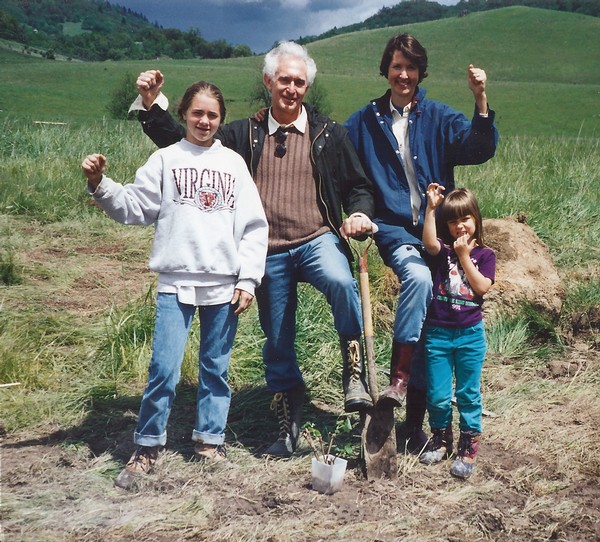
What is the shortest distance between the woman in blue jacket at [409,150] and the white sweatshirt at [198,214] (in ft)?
2.34

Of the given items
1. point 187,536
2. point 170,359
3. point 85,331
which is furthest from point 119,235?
point 187,536

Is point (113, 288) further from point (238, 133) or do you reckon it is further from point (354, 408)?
point (354, 408)

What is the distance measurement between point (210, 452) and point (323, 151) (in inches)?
64.9

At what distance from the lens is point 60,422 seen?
4.14 m

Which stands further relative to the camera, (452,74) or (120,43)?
(120,43)

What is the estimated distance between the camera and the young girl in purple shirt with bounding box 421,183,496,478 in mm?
3664

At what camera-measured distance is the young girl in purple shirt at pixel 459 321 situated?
3664 mm

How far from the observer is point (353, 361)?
3645mm

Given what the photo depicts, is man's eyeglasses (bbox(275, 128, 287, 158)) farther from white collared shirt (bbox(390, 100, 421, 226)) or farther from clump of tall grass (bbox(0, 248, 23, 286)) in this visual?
clump of tall grass (bbox(0, 248, 23, 286))

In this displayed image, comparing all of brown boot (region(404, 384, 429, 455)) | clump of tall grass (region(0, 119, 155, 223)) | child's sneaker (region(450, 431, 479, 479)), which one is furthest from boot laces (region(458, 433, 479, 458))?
clump of tall grass (region(0, 119, 155, 223))

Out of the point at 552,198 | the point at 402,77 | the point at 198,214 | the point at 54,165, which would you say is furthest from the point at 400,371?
the point at 54,165

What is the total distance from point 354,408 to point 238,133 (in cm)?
154

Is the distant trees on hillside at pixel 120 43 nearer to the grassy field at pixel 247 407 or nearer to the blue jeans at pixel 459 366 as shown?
the grassy field at pixel 247 407

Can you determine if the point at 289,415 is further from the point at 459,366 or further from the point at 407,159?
the point at 407,159
